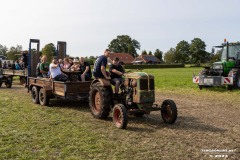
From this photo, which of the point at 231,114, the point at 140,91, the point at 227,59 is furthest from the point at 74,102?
the point at 227,59

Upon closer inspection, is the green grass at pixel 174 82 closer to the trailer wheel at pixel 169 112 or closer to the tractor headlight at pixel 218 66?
the tractor headlight at pixel 218 66

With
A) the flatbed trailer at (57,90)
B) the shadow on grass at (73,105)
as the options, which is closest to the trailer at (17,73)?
the flatbed trailer at (57,90)

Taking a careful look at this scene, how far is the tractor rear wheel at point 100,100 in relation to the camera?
765cm

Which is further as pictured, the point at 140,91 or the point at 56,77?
the point at 56,77

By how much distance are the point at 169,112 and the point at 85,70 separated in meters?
4.55

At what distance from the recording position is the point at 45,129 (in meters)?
6.71

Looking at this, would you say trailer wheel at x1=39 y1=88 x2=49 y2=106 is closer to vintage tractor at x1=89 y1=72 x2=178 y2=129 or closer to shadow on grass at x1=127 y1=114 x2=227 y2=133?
vintage tractor at x1=89 y1=72 x2=178 y2=129

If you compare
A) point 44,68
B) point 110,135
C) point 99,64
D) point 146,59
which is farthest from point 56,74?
point 146,59

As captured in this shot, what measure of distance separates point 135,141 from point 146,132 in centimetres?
81

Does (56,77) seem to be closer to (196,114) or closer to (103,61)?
(103,61)

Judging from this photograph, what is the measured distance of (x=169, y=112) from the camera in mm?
7434

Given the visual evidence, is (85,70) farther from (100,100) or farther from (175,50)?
(175,50)

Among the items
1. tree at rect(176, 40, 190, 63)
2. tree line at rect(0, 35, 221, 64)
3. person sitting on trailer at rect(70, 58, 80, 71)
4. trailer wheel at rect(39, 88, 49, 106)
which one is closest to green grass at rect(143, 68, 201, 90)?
person sitting on trailer at rect(70, 58, 80, 71)

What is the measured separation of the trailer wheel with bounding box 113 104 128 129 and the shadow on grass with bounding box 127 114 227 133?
232mm
